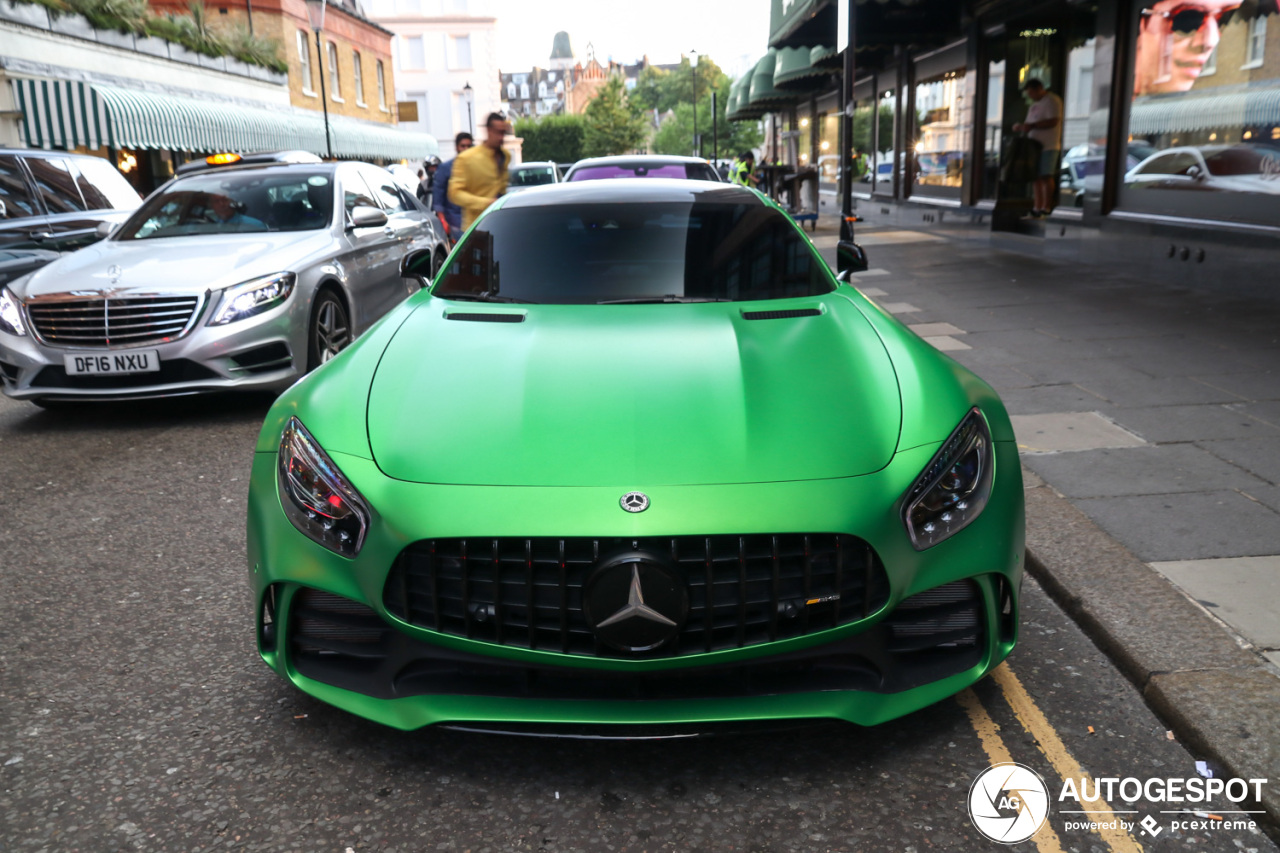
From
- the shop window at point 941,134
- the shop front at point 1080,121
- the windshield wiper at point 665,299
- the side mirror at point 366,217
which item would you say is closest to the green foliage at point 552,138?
the shop front at point 1080,121

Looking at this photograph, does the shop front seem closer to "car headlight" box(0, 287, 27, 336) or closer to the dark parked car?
the dark parked car

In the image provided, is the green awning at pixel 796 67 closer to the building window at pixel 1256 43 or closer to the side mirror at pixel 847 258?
the building window at pixel 1256 43

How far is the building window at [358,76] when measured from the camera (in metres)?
42.4

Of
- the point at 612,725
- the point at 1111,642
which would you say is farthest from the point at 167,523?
the point at 1111,642

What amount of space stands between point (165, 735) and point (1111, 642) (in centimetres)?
262

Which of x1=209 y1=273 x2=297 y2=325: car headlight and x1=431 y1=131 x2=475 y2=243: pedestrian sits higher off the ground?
x1=431 y1=131 x2=475 y2=243: pedestrian

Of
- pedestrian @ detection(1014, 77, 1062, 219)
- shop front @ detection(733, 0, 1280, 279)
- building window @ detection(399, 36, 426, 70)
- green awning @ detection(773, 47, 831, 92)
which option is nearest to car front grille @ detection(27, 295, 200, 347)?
shop front @ detection(733, 0, 1280, 279)

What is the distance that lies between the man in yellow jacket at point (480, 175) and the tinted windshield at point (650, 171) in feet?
3.90

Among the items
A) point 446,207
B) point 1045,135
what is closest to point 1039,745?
point 446,207

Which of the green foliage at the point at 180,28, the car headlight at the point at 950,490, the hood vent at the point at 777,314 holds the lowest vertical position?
the car headlight at the point at 950,490

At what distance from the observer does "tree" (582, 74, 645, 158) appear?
9131 cm

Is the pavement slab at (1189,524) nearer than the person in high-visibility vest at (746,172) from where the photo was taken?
Yes

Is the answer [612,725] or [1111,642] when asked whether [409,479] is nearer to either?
[612,725]

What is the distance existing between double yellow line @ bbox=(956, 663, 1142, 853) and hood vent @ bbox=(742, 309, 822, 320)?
4.07 feet
